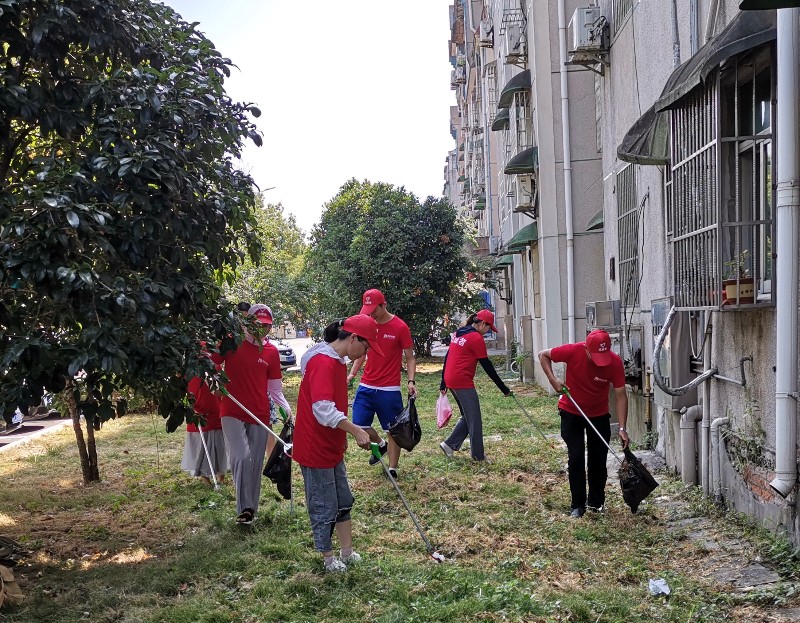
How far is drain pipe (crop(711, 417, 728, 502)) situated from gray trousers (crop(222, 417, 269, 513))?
151 inches

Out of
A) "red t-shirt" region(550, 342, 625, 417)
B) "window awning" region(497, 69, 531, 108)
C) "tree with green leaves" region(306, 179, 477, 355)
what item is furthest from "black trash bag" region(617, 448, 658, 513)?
"tree with green leaves" region(306, 179, 477, 355)

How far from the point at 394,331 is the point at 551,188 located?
8.93 m

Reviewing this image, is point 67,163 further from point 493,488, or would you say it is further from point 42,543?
point 493,488

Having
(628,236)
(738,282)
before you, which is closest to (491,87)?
(628,236)

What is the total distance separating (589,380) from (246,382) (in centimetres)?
295

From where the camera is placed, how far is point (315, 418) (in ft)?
19.0

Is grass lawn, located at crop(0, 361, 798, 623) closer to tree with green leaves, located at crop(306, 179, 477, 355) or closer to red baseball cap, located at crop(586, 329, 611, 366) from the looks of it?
red baseball cap, located at crop(586, 329, 611, 366)

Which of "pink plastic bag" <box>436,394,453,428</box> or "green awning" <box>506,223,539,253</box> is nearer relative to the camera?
"pink plastic bag" <box>436,394,453,428</box>

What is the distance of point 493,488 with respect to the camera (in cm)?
840

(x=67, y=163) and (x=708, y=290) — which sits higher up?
(x=67, y=163)

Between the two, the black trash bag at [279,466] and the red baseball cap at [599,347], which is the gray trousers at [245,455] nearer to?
the black trash bag at [279,466]

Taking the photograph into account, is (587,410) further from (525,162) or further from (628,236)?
(525,162)

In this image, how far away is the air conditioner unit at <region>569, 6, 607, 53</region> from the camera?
449 inches

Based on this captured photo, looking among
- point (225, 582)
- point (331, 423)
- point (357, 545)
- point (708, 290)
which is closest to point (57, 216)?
point (331, 423)
